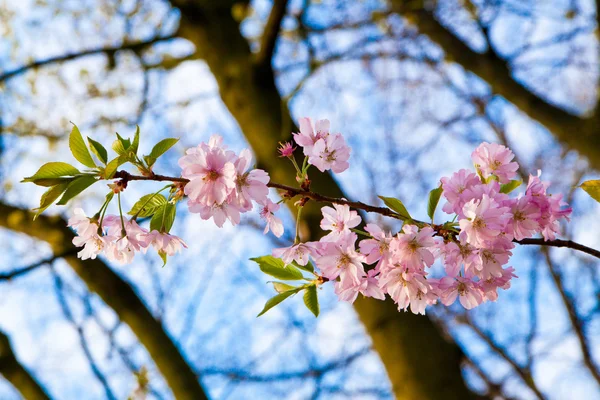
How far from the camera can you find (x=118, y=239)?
87cm

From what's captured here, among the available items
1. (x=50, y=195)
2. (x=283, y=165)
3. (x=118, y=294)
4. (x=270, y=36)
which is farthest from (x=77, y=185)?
(x=118, y=294)

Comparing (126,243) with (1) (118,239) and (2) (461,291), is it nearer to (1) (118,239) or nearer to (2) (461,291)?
(1) (118,239)

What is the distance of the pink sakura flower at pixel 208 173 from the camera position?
2.42ft

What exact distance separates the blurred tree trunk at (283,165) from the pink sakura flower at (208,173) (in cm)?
131

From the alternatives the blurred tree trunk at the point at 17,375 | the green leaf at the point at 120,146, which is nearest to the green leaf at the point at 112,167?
the green leaf at the point at 120,146

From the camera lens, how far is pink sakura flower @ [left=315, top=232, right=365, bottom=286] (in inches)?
30.8

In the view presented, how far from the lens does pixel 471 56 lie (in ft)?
12.2

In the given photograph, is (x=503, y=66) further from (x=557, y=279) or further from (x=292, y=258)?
(x=292, y=258)

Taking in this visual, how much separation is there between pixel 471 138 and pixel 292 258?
168 inches

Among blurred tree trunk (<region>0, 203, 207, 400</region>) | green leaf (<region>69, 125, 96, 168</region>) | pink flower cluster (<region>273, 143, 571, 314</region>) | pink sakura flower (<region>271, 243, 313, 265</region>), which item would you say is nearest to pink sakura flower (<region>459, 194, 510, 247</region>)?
pink flower cluster (<region>273, 143, 571, 314</region>)

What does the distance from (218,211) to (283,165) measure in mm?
1479

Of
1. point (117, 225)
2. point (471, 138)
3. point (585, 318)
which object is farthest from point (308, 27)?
point (585, 318)

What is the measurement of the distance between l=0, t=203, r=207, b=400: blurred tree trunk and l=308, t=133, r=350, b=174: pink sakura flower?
2080mm

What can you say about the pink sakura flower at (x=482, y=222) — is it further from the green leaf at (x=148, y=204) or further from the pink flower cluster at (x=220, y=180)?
the green leaf at (x=148, y=204)
